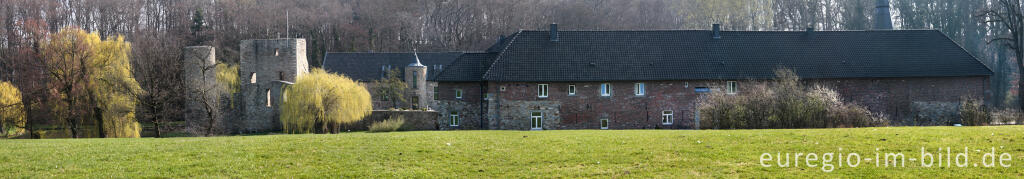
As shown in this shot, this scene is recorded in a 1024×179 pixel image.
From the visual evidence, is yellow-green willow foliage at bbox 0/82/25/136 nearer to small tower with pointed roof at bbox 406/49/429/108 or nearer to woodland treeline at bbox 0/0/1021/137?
woodland treeline at bbox 0/0/1021/137

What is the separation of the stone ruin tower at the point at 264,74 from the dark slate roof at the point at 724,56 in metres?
11.3

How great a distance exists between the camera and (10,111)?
3297cm

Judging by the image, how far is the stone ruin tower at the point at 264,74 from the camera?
125 ft

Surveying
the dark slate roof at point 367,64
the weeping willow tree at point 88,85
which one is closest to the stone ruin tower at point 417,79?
the dark slate roof at point 367,64

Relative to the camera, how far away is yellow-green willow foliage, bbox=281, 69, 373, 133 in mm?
31062

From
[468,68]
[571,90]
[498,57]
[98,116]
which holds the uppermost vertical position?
[498,57]

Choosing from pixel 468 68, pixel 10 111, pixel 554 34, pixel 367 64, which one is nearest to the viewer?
pixel 468 68

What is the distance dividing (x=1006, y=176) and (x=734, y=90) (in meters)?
21.0

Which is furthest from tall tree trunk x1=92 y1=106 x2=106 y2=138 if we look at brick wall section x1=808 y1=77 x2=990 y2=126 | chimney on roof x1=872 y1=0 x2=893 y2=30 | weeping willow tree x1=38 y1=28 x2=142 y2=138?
chimney on roof x1=872 y1=0 x2=893 y2=30

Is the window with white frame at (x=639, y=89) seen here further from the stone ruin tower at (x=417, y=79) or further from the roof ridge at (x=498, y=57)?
the stone ruin tower at (x=417, y=79)

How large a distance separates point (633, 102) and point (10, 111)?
2515cm

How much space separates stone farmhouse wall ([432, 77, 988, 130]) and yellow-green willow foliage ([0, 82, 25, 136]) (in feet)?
56.6

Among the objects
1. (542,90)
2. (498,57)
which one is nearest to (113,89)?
(498,57)

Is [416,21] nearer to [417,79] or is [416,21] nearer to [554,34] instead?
[417,79]
